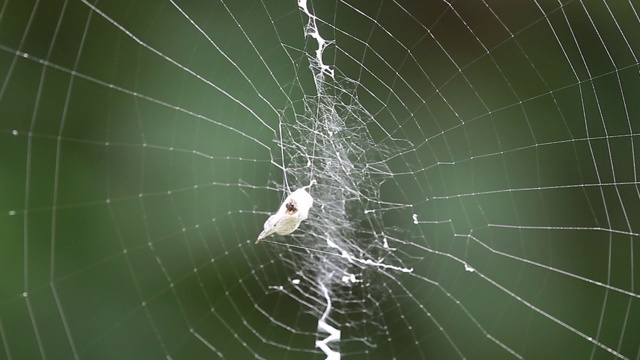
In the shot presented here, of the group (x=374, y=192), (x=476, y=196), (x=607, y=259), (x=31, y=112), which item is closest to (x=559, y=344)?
(x=607, y=259)

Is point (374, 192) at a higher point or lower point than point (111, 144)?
lower

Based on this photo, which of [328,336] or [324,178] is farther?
[328,336]

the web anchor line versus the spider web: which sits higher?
the spider web

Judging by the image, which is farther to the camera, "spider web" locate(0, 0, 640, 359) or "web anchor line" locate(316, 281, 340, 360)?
"web anchor line" locate(316, 281, 340, 360)

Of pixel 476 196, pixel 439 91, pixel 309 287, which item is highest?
pixel 439 91

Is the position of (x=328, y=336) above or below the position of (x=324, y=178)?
below

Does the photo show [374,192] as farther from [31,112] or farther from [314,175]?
[31,112]

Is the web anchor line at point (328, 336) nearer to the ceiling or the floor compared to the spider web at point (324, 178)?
nearer to the floor

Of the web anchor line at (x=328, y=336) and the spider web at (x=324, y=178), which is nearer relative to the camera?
the spider web at (x=324, y=178)
